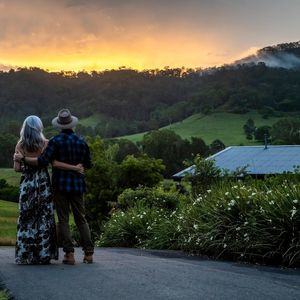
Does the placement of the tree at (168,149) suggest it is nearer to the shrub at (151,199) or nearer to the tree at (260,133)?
the tree at (260,133)

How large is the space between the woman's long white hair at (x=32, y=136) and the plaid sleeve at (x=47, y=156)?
6.6 inches

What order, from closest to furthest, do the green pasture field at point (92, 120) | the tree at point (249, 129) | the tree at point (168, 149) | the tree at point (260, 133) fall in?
the tree at point (168, 149) → the tree at point (260, 133) → the tree at point (249, 129) → the green pasture field at point (92, 120)

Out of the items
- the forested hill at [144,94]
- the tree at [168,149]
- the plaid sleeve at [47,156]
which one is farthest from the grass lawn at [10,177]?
the plaid sleeve at [47,156]

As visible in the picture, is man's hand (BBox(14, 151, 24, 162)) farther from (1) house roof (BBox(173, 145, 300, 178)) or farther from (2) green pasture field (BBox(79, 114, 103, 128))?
(2) green pasture field (BBox(79, 114, 103, 128))

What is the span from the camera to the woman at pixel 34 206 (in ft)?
27.6

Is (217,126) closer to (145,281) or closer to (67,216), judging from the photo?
(67,216)

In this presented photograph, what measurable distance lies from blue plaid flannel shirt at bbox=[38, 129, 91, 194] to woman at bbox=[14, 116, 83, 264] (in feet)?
0.32

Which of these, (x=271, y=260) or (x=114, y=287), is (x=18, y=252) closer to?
(x=114, y=287)

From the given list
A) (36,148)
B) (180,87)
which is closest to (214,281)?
(36,148)

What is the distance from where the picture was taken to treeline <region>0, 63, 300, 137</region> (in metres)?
159

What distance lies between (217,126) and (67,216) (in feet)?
477

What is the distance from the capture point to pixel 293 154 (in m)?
44.1

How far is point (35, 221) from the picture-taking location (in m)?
8.48

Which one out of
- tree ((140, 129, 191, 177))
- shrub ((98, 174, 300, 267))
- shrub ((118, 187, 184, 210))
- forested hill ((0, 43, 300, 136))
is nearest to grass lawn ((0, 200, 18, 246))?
shrub ((118, 187, 184, 210))
